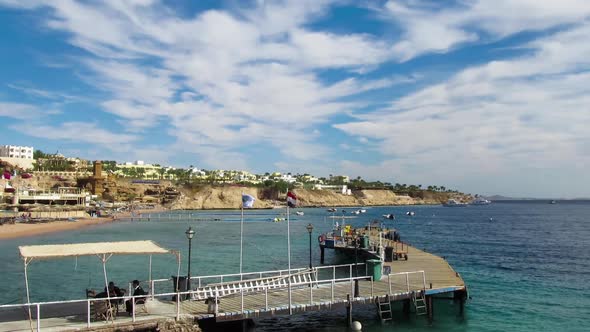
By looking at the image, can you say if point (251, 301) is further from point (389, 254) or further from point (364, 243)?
point (364, 243)

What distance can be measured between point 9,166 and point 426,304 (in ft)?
678

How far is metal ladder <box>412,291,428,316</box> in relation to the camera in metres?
23.7

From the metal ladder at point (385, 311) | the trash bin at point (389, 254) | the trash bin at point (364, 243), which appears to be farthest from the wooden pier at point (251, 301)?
the trash bin at point (364, 243)

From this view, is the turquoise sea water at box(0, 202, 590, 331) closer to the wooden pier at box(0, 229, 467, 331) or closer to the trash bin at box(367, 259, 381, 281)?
A: the wooden pier at box(0, 229, 467, 331)

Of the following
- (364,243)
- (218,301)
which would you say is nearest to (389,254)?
(364,243)

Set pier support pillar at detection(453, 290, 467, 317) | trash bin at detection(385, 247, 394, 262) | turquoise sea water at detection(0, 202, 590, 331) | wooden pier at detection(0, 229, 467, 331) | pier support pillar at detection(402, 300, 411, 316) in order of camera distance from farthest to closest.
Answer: trash bin at detection(385, 247, 394, 262) < pier support pillar at detection(453, 290, 467, 317) < pier support pillar at detection(402, 300, 411, 316) < turquoise sea water at detection(0, 202, 590, 331) < wooden pier at detection(0, 229, 467, 331)

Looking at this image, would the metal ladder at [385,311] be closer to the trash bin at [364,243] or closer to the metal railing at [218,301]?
the metal railing at [218,301]

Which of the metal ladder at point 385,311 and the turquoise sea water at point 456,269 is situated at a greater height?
the metal ladder at point 385,311

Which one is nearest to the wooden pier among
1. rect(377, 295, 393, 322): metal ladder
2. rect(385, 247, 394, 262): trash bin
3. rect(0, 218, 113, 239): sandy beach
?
rect(377, 295, 393, 322): metal ladder

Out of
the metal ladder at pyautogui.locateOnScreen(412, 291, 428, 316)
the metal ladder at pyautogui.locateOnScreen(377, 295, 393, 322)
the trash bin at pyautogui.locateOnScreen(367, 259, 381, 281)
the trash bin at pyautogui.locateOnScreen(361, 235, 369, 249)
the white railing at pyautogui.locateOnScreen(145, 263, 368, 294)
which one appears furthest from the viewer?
the trash bin at pyautogui.locateOnScreen(361, 235, 369, 249)

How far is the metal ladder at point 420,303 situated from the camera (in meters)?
23.7

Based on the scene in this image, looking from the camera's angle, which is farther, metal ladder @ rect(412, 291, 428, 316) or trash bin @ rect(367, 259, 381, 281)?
trash bin @ rect(367, 259, 381, 281)

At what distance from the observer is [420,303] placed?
26.5 meters

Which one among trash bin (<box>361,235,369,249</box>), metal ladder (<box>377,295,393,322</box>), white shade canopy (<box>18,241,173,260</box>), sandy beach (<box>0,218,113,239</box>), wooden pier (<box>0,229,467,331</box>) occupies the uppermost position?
white shade canopy (<box>18,241,173,260</box>)
